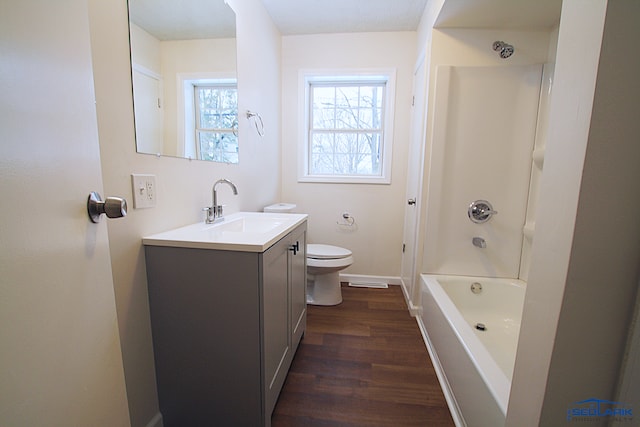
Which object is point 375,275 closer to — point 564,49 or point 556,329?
point 556,329

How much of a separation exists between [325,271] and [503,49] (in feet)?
6.80

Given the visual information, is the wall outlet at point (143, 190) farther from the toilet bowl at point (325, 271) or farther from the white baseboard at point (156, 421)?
the toilet bowl at point (325, 271)

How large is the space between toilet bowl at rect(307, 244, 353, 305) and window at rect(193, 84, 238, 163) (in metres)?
1.04

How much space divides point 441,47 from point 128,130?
6.54 feet

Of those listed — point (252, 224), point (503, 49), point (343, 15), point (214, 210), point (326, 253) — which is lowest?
point (326, 253)

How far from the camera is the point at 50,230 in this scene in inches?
18.2

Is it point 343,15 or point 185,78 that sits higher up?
point 343,15

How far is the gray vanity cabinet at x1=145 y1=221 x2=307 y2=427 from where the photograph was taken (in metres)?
0.95

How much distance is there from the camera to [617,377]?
0.53m

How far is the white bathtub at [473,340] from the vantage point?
1.00 metres

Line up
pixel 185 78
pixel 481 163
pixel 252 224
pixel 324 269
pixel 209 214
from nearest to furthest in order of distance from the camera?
pixel 185 78, pixel 209 214, pixel 252 224, pixel 481 163, pixel 324 269

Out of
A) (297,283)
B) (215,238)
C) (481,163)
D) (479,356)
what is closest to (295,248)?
(297,283)

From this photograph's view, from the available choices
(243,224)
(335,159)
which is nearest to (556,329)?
(243,224)

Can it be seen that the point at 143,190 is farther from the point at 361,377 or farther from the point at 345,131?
the point at 345,131
